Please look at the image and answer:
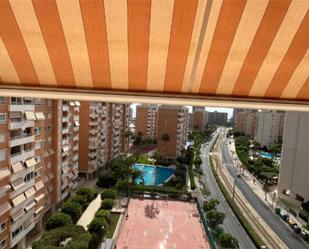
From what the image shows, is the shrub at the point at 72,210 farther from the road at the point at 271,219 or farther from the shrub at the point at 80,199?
the road at the point at 271,219

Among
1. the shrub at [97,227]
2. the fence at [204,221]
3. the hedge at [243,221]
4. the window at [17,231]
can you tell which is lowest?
the hedge at [243,221]

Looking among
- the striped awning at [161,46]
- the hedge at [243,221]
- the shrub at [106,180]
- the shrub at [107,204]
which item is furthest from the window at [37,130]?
the hedge at [243,221]

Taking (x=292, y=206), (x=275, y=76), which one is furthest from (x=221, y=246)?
(x=275, y=76)

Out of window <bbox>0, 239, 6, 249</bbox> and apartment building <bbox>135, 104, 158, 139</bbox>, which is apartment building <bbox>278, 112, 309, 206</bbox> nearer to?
window <bbox>0, 239, 6, 249</bbox>

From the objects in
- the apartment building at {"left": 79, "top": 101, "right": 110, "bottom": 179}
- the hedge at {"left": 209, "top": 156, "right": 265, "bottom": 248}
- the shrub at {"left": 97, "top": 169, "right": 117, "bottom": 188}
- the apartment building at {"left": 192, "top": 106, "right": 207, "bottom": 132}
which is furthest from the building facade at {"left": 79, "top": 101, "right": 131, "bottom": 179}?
the apartment building at {"left": 192, "top": 106, "right": 207, "bottom": 132}

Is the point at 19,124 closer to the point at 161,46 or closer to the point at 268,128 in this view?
the point at 161,46

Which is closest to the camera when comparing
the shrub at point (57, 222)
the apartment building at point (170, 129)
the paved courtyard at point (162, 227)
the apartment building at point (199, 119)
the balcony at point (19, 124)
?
the balcony at point (19, 124)
